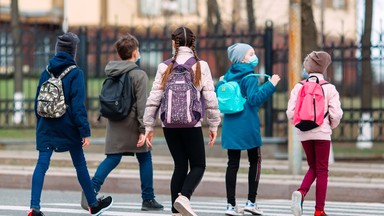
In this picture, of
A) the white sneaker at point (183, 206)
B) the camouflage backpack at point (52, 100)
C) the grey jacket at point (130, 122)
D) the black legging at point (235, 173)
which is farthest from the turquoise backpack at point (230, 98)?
the camouflage backpack at point (52, 100)

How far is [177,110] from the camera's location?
332 inches

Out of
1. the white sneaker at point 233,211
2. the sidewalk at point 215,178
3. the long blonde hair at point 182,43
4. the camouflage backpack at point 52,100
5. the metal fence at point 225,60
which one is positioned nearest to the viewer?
the long blonde hair at point 182,43

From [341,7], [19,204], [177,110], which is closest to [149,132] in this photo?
[177,110]

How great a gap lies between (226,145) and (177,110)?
1344mm

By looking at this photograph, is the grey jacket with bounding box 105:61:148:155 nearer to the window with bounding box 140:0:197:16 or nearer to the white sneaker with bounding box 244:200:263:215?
the white sneaker with bounding box 244:200:263:215

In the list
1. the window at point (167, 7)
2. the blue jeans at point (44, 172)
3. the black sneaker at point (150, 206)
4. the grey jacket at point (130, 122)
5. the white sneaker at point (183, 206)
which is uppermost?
the window at point (167, 7)

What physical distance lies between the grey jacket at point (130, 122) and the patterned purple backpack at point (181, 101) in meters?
1.23

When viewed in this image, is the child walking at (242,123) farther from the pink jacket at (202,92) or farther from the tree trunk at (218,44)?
the tree trunk at (218,44)

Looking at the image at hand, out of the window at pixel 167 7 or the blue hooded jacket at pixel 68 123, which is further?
the window at pixel 167 7

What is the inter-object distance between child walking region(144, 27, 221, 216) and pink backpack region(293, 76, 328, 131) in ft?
3.05

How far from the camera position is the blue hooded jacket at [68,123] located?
888 cm

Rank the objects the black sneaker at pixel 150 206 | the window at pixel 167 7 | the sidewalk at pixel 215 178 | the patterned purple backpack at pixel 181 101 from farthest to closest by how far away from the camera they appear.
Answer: the window at pixel 167 7, the sidewalk at pixel 215 178, the black sneaker at pixel 150 206, the patterned purple backpack at pixel 181 101

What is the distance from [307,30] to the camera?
1750 centimetres

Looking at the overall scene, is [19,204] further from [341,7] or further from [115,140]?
[341,7]
